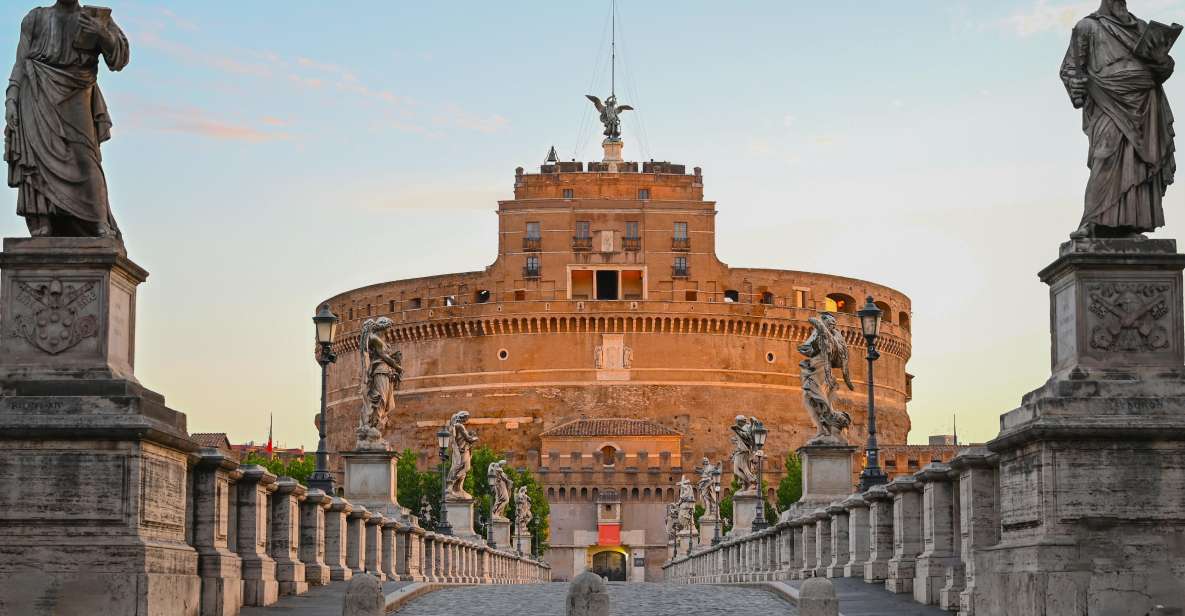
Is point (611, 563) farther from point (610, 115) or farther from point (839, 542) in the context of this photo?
point (839, 542)

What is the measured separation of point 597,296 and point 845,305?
1798 centimetres

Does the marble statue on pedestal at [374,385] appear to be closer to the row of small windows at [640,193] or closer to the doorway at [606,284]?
the doorway at [606,284]

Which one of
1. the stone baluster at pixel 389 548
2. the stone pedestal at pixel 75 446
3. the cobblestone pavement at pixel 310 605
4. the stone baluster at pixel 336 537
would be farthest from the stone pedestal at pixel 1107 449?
the stone baluster at pixel 389 548

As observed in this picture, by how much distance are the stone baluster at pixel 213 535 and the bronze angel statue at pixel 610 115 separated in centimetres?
11736

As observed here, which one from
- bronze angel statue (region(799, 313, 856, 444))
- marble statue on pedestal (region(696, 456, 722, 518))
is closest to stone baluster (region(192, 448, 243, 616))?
bronze angel statue (region(799, 313, 856, 444))

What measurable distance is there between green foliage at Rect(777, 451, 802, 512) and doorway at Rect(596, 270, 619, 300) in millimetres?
19129

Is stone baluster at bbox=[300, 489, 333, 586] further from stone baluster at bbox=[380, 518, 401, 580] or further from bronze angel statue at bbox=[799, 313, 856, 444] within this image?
bronze angel statue at bbox=[799, 313, 856, 444]

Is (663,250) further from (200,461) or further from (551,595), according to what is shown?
(200,461)

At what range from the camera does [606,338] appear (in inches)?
4624

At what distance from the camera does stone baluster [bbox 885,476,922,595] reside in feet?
58.7

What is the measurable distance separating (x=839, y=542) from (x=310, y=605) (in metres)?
8.37

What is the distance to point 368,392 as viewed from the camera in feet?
99.4

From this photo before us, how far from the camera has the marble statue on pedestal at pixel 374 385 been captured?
30.3 metres

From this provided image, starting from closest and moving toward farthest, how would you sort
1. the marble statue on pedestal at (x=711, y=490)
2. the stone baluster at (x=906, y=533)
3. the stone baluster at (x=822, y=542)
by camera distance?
the stone baluster at (x=906, y=533)
the stone baluster at (x=822, y=542)
the marble statue on pedestal at (x=711, y=490)
